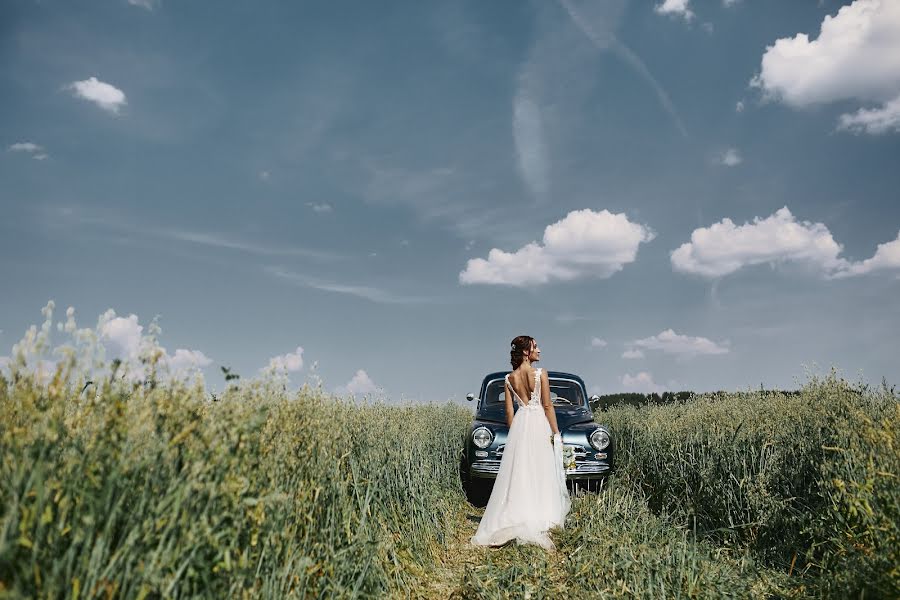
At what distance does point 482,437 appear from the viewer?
9836 mm

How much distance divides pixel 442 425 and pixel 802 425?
602cm

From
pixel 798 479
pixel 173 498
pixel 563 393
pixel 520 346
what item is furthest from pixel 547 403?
pixel 173 498

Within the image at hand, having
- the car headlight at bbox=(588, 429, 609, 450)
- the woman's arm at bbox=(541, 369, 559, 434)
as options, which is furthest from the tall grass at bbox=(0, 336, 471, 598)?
the car headlight at bbox=(588, 429, 609, 450)

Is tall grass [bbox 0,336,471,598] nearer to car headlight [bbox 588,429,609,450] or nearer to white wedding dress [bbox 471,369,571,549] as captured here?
white wedding dress [bbox 471,369,571,549]

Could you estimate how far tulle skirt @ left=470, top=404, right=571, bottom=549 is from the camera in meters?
7.86

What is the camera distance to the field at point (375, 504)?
2857 millimetres

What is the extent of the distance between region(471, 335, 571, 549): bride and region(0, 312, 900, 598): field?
34 centimetres

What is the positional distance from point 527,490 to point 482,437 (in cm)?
179

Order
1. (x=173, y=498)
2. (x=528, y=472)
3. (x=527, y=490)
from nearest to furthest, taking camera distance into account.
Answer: (x=173, y=498), (x=527, y=490), (x=528, y=472)

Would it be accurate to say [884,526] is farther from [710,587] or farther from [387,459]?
[387,459]

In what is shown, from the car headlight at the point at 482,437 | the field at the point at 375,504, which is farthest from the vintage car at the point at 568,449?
the field at the point at 375,504

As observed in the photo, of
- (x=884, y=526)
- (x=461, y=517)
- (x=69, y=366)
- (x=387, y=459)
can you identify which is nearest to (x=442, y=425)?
(x=461, y=517)

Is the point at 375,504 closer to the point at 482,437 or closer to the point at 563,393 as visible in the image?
Answer: the point at 482,437

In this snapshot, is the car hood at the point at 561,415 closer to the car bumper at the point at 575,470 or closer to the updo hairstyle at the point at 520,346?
the car bumper at the point at 575,470
